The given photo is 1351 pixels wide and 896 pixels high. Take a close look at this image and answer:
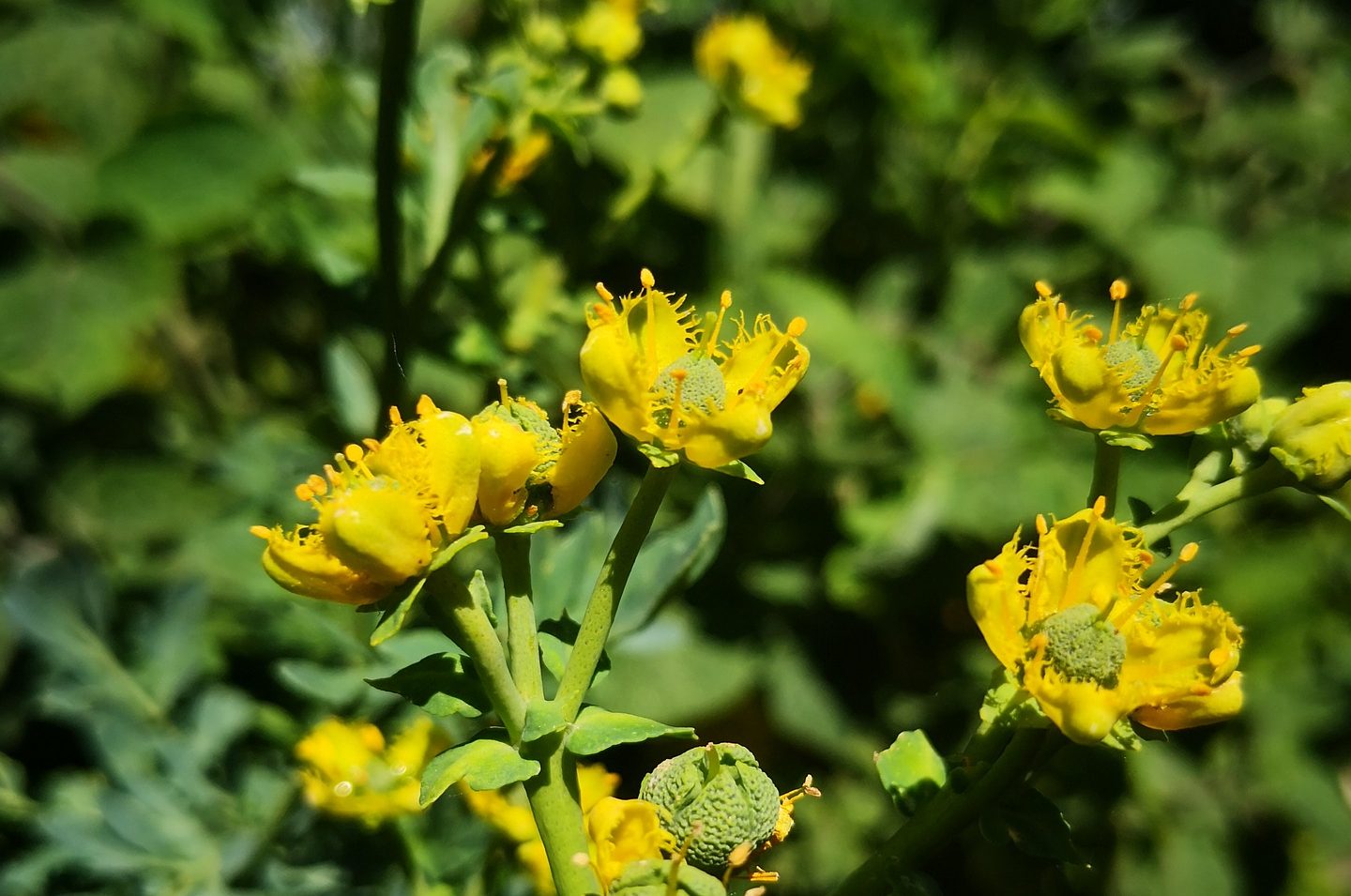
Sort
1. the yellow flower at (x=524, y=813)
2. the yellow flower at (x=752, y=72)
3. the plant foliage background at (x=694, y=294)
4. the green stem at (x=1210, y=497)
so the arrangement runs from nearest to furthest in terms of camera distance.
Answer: the green stem at (x=1210, y=497) < the yellow flower at (x=524, y=813) < the plant foliage background at (x=694, y=294) < the yellow flower at (x=752, y=72)

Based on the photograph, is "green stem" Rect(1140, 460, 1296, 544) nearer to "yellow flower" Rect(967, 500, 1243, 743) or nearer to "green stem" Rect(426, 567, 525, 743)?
"yellow flower" Rect(967, 500, 1243, 743)

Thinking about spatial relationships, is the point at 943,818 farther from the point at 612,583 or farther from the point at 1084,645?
the point at 612,583

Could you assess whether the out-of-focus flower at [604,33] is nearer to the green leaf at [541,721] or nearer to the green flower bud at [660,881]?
the green leaf at [541,721]

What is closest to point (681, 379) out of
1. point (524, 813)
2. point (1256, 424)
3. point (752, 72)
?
point (1256, 424)

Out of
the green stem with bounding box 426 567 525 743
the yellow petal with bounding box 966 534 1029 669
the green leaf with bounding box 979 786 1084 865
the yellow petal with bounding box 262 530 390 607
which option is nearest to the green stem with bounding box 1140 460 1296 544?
the yellow petal with bounding box 966 534 1029 669

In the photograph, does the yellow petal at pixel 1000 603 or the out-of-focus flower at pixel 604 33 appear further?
the out-of-focus flower at pixel 604 33

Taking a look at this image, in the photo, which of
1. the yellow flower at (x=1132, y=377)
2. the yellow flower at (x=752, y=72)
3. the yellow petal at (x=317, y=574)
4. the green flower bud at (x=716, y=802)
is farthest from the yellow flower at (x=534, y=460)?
the yellow flower at (x=752, y=72)

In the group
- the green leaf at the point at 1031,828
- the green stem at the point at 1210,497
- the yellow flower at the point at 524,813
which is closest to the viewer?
the green leaf at the point at 1031,828
